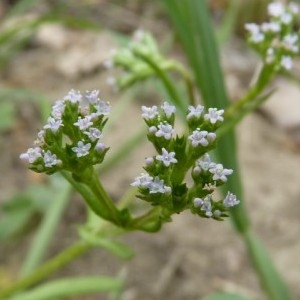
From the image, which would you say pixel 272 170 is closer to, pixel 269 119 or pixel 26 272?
pixel 269 119

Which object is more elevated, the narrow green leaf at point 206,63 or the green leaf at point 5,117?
the narrow green leaf at point 206,63

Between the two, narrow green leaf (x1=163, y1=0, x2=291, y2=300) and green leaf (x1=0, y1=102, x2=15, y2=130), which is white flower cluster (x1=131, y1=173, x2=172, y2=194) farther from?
green leaf (x1=0, y1=102, x2=15, y2=130)

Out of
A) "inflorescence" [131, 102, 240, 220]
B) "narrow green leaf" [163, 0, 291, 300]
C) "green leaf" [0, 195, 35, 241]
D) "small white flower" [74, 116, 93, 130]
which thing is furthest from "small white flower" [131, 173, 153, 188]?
"green leaf" [0, 195, 35, 241]

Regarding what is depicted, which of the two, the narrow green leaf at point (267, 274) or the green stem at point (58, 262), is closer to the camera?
the green stem at point (58, 262)

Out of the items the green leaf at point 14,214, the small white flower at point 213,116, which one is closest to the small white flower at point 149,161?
the small white flower at point 213,116

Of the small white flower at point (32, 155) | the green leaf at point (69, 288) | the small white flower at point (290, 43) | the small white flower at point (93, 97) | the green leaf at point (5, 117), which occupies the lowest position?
the green leaf at point (69, 288)

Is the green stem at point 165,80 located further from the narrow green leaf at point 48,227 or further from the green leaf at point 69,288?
the narrow green leaf at point 48,227
